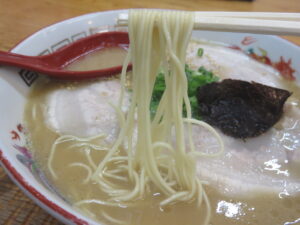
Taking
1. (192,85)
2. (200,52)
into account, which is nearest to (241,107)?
(192,85)

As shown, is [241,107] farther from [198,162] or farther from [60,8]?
[60,8]

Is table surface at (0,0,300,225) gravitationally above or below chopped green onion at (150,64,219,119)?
above

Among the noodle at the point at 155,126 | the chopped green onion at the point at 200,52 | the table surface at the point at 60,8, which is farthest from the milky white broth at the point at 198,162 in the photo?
the chopped green onion at the point at 200,52

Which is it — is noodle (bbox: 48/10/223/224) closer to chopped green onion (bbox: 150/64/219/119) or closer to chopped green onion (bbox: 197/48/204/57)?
chopped green onion (bbox: 150/64/219/119)

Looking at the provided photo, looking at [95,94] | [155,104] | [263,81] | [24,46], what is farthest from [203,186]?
[24,46]

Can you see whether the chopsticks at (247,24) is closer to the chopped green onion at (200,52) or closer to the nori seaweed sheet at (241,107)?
the nori seaweed sheet at (241,107)

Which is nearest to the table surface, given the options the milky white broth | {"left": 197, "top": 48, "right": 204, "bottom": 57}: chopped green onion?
the milky white broth

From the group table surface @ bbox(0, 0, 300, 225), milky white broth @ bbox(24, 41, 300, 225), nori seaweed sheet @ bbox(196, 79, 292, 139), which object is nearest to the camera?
milky white broth @ bbox(24, 41, 300, 225)
